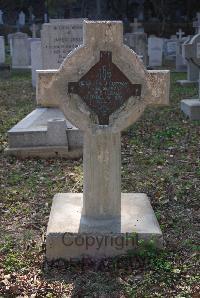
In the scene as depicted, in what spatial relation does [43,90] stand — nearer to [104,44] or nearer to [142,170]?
[104,44]

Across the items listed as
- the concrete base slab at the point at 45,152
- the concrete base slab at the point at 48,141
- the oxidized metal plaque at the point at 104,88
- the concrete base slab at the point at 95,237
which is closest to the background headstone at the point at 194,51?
the concrete base slab at the point at 48,141

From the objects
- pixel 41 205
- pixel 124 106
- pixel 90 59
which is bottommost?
pixel 41 205

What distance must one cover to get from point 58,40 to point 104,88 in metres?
6.06

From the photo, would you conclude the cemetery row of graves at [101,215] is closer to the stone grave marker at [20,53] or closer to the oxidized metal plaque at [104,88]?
the oxidized metal plaque at [104,88]

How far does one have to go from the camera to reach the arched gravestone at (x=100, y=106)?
4250 millimetres

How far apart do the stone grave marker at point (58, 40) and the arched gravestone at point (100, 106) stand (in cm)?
588

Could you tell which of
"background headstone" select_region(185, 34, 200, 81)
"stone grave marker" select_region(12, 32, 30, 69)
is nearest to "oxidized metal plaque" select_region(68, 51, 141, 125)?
"background headstone" select_region(185, 34, 200, 81)

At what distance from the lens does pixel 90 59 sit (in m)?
4.25

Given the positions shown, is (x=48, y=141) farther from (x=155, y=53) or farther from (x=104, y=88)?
(x=155, y=53)

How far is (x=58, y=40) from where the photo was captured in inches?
397

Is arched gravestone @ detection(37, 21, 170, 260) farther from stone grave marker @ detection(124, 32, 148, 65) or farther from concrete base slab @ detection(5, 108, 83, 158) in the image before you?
stone grave marker @ detection(124, 32, 148, 65)

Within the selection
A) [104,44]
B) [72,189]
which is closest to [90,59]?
[104,44]

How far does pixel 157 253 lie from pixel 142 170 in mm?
2653

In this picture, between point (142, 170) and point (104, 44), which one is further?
point (142, 170)
